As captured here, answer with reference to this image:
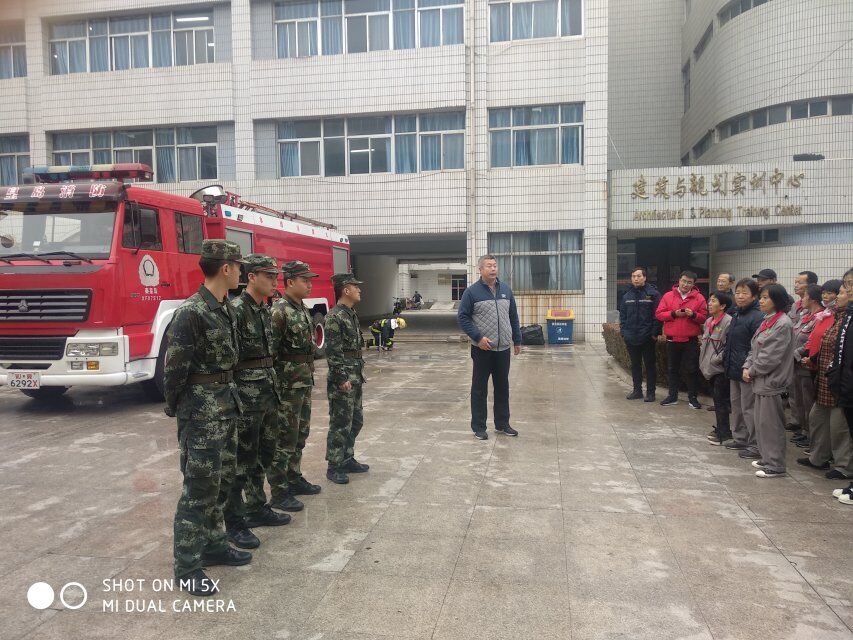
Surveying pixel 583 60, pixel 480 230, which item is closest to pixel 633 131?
pixel 583 60

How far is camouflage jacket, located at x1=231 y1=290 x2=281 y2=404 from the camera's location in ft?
12.4

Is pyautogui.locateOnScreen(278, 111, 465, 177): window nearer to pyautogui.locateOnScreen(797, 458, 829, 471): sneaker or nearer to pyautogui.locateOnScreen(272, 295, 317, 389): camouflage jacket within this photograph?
pyautogui.locateOnScreen(797, 458, 829, 471): sneaker

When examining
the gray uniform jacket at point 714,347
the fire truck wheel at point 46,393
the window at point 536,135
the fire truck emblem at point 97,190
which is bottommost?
the fire truck wheel at point 46,393

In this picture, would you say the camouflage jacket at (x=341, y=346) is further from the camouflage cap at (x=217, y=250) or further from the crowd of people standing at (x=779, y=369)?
the crowd of people standing at (x=779, y=369)

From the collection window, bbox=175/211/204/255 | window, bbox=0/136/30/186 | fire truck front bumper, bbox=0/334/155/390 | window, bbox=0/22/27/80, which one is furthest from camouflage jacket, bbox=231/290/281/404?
window, bbox=0/22/27/80

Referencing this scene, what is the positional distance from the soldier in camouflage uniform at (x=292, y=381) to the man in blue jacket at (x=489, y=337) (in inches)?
91.5

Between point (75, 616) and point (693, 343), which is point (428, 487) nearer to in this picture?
point (75, 616)

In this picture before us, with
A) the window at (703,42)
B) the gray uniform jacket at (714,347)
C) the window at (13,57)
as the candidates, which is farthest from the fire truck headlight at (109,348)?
the window at (703,42)

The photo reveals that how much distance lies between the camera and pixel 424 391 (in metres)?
9.29

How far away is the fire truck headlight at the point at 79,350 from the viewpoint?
7152mm

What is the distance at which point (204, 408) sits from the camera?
10.6ft

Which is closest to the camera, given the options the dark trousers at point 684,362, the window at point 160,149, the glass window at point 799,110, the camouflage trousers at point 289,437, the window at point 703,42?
the camouflage trousers at point 289,437

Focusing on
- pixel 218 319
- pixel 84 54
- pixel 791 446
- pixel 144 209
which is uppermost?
pixel 84 54

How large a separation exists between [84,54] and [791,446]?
74.9ft
